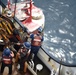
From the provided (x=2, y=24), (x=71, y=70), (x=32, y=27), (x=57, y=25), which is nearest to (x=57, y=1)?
(x=57, y=25)

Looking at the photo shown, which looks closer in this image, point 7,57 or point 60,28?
point 7,57

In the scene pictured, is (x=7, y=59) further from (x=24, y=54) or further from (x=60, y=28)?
(x=60, y=28)

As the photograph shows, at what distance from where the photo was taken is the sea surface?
2081 centimetres

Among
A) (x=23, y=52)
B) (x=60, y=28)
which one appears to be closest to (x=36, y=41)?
(x=23, y=52)

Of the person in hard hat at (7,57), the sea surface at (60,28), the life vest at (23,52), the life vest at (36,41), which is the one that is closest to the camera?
the person in hard hat at (7,57)

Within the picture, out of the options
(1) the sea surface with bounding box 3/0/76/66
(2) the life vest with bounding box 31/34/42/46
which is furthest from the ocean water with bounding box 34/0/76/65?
(2) the life vest with bounding box 31/34/42/46

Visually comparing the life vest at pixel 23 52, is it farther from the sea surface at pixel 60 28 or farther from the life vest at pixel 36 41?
the sea surface at pixel 60 28

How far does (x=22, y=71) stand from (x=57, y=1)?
1528cm

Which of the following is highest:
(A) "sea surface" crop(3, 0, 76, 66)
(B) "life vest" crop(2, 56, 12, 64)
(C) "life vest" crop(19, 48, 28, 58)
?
(C) "life vest" crop(19, 48, 28, 58)

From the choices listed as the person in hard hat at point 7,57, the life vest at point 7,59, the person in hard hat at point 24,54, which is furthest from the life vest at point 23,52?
the life vest at point 7,59

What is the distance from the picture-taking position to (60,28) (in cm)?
2350

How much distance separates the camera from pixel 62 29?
23.4 m

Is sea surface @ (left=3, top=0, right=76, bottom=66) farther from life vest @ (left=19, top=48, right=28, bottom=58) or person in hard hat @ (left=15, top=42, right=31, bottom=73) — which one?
life vest @ (left=19, top=48, right=28, bottom=58)

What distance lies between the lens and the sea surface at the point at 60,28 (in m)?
20.8
